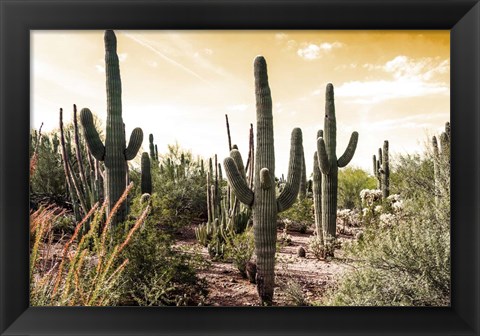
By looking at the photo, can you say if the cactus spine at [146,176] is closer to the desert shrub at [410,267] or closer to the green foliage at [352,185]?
the desert shrub at [410,267]

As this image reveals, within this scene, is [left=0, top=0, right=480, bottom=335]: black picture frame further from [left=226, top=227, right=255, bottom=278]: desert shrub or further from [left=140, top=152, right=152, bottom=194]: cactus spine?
[left=140, top=152, right=152, bottom=194]: cactus spine

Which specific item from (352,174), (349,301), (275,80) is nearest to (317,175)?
(352,174)

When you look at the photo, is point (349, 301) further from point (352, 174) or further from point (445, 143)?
point (352, 174)

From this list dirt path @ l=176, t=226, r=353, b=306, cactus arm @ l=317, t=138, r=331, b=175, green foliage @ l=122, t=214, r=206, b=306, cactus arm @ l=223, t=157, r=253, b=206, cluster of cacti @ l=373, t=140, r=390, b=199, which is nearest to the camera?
green foliage @ l=122, t=214, r=206, b=306

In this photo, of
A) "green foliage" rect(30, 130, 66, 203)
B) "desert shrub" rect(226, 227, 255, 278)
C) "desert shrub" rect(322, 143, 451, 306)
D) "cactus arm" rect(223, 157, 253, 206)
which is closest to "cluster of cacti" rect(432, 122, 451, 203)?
"desert shrub" rect(322, 143, 451, 306)

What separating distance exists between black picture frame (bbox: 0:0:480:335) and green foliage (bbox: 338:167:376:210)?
130 inches

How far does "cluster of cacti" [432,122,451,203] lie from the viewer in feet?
9.26

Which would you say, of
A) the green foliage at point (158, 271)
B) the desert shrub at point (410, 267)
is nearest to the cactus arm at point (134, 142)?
the green foliage at point (158, 271)

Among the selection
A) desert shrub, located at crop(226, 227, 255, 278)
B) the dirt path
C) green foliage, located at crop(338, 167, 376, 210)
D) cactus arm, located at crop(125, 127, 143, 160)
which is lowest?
the dirt path

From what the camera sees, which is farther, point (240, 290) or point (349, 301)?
point (240, 290)
